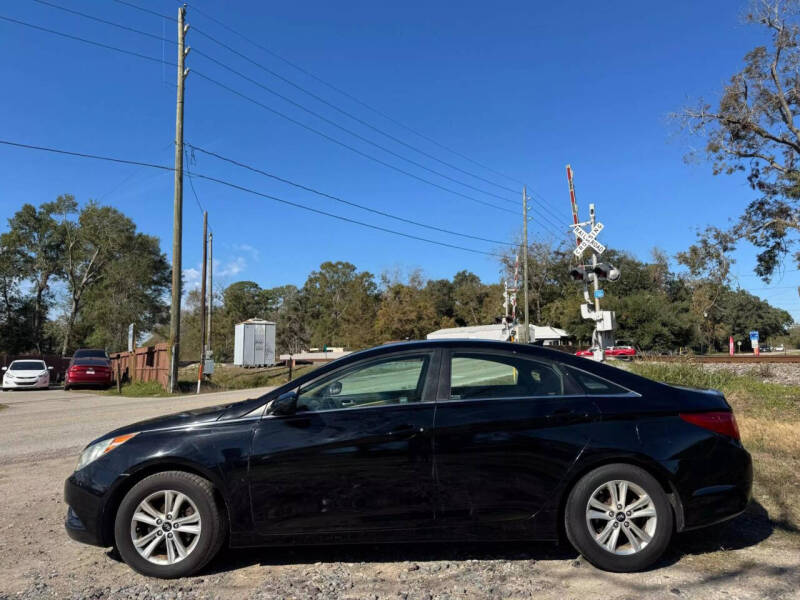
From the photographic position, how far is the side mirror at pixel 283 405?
3.64 m

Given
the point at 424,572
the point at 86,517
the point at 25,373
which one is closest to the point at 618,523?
the point at 424,572

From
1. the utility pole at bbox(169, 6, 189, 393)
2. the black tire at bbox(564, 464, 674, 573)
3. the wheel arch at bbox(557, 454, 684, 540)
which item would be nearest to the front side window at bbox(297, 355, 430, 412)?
the wheel arch at bbox(557, 454, 684, 540)

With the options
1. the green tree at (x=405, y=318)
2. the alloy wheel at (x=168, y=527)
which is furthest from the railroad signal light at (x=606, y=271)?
the green tree at (x=405, y=318)

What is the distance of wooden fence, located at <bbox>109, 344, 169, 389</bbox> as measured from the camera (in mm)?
22391

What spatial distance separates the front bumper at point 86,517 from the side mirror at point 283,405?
125cm

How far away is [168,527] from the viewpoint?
3.56 meters

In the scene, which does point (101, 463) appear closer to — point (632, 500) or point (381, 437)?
point (381, 437)

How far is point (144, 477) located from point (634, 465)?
3269 mm

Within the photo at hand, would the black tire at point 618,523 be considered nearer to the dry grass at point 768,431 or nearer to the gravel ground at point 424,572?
the gravel ground at point 424,572

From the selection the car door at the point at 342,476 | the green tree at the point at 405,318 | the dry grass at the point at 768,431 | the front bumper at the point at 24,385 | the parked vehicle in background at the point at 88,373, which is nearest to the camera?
the car door at the point at 342,476

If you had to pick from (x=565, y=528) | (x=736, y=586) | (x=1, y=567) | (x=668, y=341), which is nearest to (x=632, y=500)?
(x=565, y=528)

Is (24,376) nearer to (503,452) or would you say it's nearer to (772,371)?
(503,452)

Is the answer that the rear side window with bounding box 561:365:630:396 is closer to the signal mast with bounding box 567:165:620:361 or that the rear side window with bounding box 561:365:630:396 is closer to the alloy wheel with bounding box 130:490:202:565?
the alloy wheel with bounding box 130:490:202:565

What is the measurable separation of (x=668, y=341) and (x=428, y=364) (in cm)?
5791
